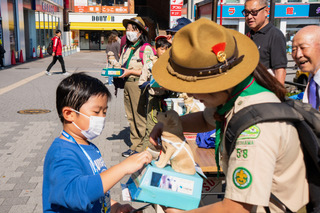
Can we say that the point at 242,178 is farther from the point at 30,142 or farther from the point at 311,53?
the point at 30,142

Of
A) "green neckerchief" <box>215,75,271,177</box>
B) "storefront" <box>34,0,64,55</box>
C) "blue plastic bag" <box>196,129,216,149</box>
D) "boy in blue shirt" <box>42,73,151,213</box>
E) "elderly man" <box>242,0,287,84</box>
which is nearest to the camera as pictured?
"green neckerchief" <box>215,75,271,177</box>

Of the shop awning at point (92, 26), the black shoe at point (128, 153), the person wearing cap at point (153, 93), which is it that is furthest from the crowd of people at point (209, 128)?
the shop awning at point (92, 26)

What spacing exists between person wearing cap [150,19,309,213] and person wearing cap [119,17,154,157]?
3.95 meters

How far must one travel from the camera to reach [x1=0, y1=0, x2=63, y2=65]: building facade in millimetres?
21123

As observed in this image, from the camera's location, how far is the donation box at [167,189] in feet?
4.95

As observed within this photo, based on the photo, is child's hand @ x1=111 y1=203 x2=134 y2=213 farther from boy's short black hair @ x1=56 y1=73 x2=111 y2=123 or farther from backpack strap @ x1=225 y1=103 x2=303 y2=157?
backpack strap @ x1=225 y1=103 x2=303 y2=157

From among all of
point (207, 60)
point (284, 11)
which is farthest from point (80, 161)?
point (284, 11)

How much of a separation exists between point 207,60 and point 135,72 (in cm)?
409

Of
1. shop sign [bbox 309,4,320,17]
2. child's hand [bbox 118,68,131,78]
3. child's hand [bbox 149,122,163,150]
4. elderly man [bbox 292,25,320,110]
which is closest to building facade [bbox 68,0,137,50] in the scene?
shop sign [bbox 309,4,320,17]

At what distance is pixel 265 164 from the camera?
1.30m

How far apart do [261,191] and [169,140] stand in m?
0.61

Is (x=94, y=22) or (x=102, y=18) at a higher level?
(x=102, y=18)

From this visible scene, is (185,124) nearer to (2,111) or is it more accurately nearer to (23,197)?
(23,197)

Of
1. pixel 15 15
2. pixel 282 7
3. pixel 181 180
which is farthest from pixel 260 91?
pixel 282 7
